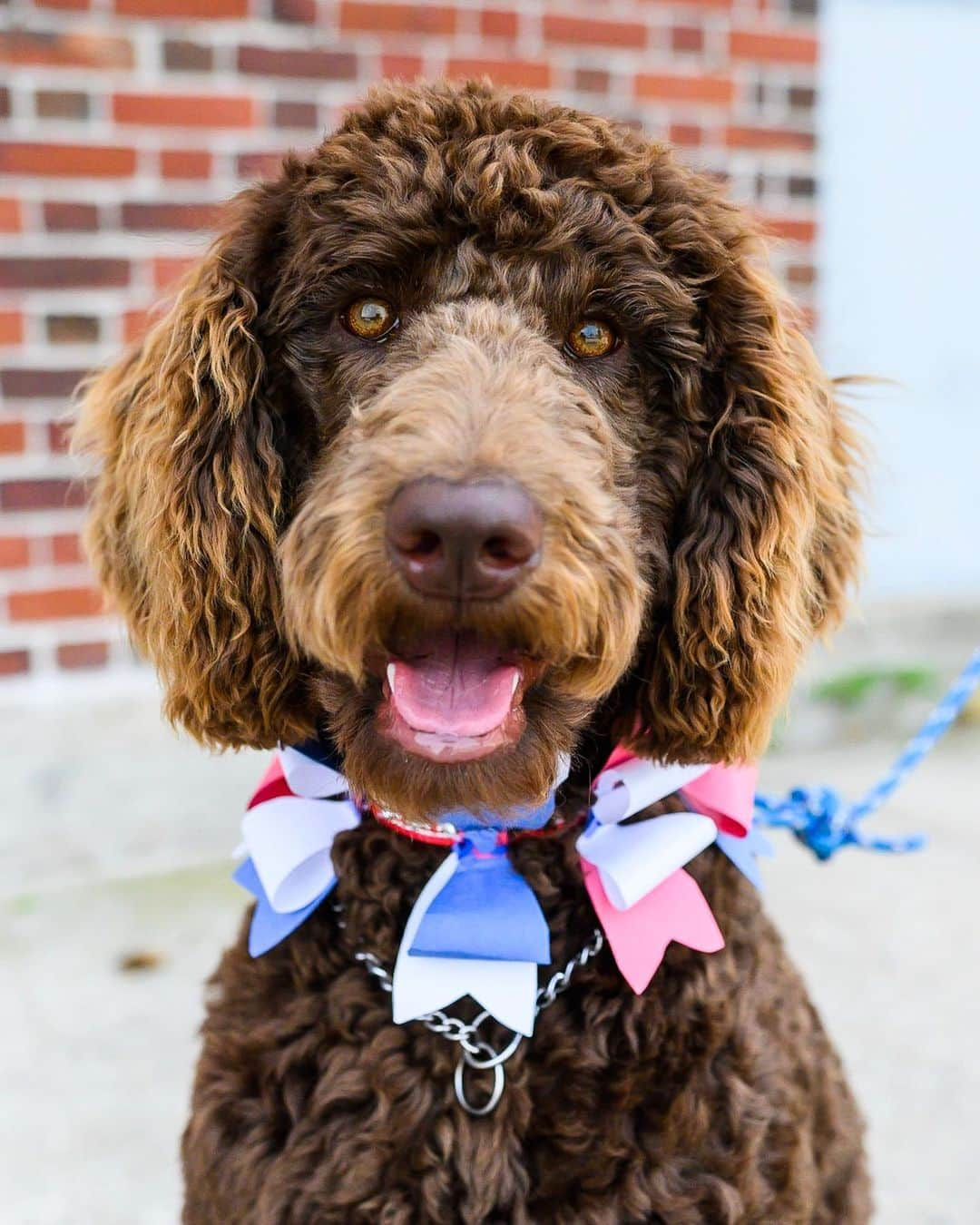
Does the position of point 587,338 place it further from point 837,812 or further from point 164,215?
point 164,215

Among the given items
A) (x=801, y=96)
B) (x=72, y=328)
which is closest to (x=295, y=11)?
(x=72, y=328)

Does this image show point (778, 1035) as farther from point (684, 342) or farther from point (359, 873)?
point (684, 342)

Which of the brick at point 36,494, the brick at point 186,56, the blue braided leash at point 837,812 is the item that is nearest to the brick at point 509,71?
the brick at point 186,56

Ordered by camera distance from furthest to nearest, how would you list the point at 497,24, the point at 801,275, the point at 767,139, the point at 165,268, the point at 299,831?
the point at 801,275
the point at 767,139
the point at 497,24
the point at 165,268
the point at 299,831

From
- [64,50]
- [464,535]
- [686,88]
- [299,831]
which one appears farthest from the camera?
[686,88]

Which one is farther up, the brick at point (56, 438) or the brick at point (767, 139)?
the brick at point (767, 139)

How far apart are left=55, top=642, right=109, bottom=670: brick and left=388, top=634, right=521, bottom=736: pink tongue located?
87.6 inches

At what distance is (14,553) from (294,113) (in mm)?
1412

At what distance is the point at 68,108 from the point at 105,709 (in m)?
1.59

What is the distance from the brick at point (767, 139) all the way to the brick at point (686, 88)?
0.09 m

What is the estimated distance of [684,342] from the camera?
1.66m

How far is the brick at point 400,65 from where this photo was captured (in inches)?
135

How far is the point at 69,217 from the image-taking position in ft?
10.7

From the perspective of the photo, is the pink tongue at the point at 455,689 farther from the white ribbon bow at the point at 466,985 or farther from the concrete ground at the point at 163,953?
the concrete ground at the point at 163,953
